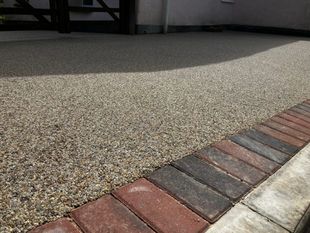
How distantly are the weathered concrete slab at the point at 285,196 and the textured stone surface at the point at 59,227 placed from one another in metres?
0.70

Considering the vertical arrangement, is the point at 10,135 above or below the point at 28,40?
above

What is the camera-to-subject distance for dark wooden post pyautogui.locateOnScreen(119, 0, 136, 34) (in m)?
6.92

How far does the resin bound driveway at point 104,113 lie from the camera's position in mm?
1240

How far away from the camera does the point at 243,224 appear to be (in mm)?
1118

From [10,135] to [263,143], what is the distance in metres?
1.46

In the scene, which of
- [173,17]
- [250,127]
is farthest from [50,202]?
[173,17]

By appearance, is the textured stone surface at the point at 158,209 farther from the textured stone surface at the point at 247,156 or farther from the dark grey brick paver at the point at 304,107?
the dark grey brick paver at the point at 304,107

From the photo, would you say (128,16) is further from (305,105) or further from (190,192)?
(190,192)

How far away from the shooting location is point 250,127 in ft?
6.81

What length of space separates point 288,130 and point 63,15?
5.45 meters

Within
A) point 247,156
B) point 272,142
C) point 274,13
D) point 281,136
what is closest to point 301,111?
point 281,136

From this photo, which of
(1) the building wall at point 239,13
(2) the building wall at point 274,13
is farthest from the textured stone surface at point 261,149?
(2) the building wall at point 274,13

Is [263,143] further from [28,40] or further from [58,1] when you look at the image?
[58,1]

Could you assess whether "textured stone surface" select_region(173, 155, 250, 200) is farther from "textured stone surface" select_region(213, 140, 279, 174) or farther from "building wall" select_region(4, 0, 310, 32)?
"building wall" select_region(4, 0, 310, 32)
